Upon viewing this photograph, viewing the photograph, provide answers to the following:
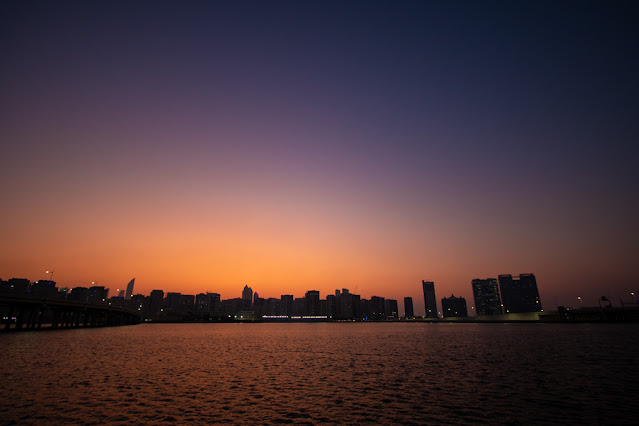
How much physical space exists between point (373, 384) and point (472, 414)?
11455 mm

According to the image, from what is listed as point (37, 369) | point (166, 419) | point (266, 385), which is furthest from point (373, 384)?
point (37, 369)

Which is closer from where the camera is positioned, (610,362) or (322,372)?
(322,372)

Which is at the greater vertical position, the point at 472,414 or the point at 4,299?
the point at 4,299

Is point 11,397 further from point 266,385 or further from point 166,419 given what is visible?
point 266,385

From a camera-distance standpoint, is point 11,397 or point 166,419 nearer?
point 166,419

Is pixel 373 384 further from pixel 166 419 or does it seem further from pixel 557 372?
pixel 557 372

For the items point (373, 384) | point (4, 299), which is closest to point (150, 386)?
point (373, 384)

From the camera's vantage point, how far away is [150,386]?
28.8m

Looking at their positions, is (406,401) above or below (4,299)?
below

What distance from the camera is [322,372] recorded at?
37.5 metres

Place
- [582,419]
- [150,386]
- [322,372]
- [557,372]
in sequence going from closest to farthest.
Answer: [582,419] < [150,386] < [557,372] < [322,372]

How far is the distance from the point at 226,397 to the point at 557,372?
3509 centimetres

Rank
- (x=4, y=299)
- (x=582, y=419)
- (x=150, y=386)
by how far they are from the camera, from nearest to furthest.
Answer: (x=582, y=419) → (x=150, y=386) → (x=4, y=299)

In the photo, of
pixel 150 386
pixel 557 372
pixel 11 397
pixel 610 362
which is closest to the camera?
pixel 11 397
